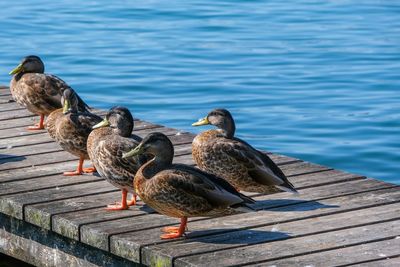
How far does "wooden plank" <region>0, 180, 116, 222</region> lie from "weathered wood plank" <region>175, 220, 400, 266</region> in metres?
1.66

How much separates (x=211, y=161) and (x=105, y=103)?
8.18 m

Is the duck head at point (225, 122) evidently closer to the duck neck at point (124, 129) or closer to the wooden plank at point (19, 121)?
the duck neck at point (124, 129)

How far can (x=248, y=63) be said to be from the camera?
756 inches

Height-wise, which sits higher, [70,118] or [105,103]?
[70,118]

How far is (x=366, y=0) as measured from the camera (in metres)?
25.1

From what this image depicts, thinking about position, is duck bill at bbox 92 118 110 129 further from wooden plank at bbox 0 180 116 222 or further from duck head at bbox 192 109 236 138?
duck head at bbox 192 109 236 138

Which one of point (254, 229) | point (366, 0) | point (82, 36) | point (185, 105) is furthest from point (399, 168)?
point (366, 0)

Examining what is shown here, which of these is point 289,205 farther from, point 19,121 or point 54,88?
point 19,121

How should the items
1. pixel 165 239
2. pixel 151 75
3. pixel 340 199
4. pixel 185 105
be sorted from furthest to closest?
pixel 151 75 < pixel 185 105 < pixel 340 199 < pixel 165 239

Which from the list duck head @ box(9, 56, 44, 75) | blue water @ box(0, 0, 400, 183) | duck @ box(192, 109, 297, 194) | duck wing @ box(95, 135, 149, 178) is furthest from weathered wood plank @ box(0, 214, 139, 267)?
blue water @ box(0, 0, 400, 183)

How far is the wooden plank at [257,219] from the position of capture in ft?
26.6

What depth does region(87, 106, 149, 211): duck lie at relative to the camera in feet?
28.8

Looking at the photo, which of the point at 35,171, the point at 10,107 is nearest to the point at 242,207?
the point at 35,171

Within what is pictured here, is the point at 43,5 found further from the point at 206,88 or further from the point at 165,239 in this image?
the point at 165,239
